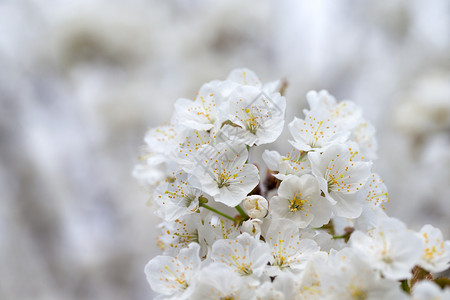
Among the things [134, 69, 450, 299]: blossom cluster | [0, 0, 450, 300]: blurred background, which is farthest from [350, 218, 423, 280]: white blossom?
[0, 0, 450, 300]: blurred background

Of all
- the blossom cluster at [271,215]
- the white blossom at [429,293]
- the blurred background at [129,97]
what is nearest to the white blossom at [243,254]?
the blossom cluster at [271,215]

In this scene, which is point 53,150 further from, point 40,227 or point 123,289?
point 123,289

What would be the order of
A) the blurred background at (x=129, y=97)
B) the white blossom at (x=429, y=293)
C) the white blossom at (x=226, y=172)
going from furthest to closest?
the blurred background at (x=129, y=97) < the white blossom at (x=226, y=172) < the white blossom at (x=429, y=293)

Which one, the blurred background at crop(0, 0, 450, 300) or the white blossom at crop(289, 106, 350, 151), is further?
the blurred background at crop(0, 0, 450, 300)

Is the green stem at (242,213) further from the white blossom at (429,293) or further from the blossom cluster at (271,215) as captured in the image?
the white blossom at (429,293)

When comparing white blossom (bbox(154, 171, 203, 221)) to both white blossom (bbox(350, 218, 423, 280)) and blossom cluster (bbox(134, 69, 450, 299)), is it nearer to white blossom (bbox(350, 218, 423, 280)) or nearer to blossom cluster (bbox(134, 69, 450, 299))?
blossom cluster (bbox(134, 69, 450, 299))

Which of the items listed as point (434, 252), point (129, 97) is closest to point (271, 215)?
point (434, 252)

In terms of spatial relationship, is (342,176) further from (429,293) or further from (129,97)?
(129,97)
